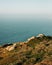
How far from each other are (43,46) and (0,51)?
18008 millimetres

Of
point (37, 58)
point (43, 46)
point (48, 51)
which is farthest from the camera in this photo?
point (43, 46)

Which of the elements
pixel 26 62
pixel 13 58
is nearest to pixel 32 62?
pixel 26 62

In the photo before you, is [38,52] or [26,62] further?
[38,52]

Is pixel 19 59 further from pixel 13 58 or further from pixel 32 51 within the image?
pixel 32 51

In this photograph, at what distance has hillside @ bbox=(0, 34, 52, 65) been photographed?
69.7m

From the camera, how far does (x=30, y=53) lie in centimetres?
8125

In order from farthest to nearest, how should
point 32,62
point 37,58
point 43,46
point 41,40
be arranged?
point 41,40, point 43,46, point 37,58, point 32,62

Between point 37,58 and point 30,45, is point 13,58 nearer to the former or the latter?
point 37,58

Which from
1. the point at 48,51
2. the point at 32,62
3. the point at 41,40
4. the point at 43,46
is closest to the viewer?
the point at 32,62

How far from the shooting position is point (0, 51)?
9175 cm

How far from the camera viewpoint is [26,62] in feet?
228

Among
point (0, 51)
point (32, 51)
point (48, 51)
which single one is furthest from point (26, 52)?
point (0, 51)

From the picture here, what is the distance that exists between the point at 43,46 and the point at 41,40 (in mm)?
10931

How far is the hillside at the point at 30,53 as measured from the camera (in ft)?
229
